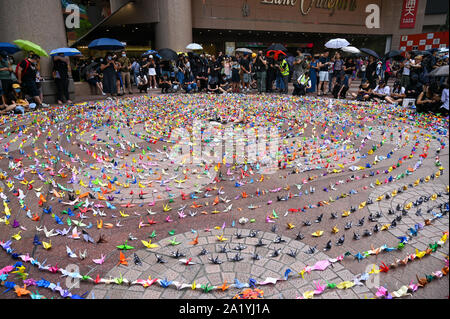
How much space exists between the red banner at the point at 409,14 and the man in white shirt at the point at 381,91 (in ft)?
84.1

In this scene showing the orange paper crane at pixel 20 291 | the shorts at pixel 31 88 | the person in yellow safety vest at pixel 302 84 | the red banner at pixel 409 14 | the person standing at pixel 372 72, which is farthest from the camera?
the red banner at pixel 409 14

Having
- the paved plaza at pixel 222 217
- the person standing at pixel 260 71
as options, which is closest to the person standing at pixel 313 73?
the person standing at pixel 260 71

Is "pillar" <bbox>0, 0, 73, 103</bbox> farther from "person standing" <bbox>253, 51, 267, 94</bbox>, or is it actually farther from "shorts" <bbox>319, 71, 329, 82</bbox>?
"shorts" <bbox>319, 71, 329, 82</bbox>

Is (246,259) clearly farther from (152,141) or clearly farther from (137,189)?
(152,141)

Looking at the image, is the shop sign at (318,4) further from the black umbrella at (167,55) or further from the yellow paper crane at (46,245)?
the yellow paper crane at (46,245)

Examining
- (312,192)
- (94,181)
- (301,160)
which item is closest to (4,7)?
(94,181)

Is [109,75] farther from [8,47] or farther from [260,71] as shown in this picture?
[260,71]

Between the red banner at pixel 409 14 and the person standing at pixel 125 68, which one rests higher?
the red banner at pixel 409 14

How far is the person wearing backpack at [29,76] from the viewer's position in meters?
9.91

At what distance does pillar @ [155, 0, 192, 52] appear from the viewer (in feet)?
74.8

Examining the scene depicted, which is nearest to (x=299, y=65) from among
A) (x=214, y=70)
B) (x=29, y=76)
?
(x=214, y=70)

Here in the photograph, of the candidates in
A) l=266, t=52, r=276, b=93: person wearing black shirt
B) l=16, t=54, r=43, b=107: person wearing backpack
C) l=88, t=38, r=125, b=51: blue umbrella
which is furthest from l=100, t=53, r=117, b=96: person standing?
l=266, t=52, r=276, b=93: person wearing black shirt

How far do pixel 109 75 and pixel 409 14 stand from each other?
32337 millimetres

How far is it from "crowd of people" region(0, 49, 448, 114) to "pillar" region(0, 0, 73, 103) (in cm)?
41
